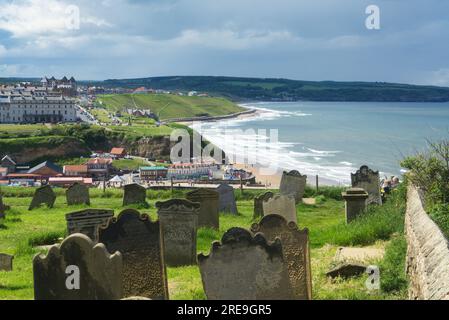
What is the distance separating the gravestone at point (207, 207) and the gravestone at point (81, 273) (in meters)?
9.28

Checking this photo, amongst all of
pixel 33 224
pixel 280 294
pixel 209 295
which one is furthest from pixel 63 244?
pixel 33 224

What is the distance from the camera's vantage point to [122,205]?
83.6 feet

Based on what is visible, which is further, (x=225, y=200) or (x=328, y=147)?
(x=328, y=147)

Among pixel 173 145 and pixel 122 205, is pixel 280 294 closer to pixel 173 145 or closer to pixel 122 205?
pixel 122 205

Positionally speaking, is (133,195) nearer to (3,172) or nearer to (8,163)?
(3,172)

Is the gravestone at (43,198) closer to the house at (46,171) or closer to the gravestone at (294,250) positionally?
the gravestone at (294,250)

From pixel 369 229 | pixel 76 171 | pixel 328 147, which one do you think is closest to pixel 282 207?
pixel 369 229

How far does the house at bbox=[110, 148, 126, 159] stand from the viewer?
91.3 metres

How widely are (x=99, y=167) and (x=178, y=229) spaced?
66.4 metres

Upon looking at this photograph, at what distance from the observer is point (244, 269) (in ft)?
28.6

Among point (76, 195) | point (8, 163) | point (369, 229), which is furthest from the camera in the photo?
point (8, 163)

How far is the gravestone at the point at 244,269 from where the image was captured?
8.72 metres

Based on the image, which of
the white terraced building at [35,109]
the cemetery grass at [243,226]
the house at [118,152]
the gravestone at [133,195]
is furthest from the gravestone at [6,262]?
the white terraced building at [35,109]
